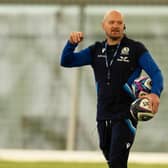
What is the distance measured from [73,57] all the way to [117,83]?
69 cm

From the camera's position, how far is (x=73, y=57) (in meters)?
8.84

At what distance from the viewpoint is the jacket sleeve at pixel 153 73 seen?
26.6 feet

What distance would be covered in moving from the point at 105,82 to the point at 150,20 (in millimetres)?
14266

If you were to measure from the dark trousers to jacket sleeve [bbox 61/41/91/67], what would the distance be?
0.69 meters

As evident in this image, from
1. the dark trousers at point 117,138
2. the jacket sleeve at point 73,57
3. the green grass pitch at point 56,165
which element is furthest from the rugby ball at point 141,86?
the green grass pitch at point 56,165

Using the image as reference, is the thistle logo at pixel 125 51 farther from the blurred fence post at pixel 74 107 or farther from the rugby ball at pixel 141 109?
the blurred fence post at pixel 74 107

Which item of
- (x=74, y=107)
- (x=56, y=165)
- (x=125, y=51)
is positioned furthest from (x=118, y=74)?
(x=74, y=107)

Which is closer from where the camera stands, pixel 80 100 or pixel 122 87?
pixel 122 87

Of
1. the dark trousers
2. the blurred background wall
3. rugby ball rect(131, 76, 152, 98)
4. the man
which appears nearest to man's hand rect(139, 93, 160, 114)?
rugby ball rect(131, 76, 152, 98)

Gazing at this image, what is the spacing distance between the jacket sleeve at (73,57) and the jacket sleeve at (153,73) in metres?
0.71

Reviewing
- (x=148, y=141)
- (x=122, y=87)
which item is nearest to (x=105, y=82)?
(x=122, y=87)

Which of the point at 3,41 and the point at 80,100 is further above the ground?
the point at 3,41

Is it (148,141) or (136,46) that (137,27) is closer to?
(148,141)

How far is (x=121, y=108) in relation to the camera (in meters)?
8.38
